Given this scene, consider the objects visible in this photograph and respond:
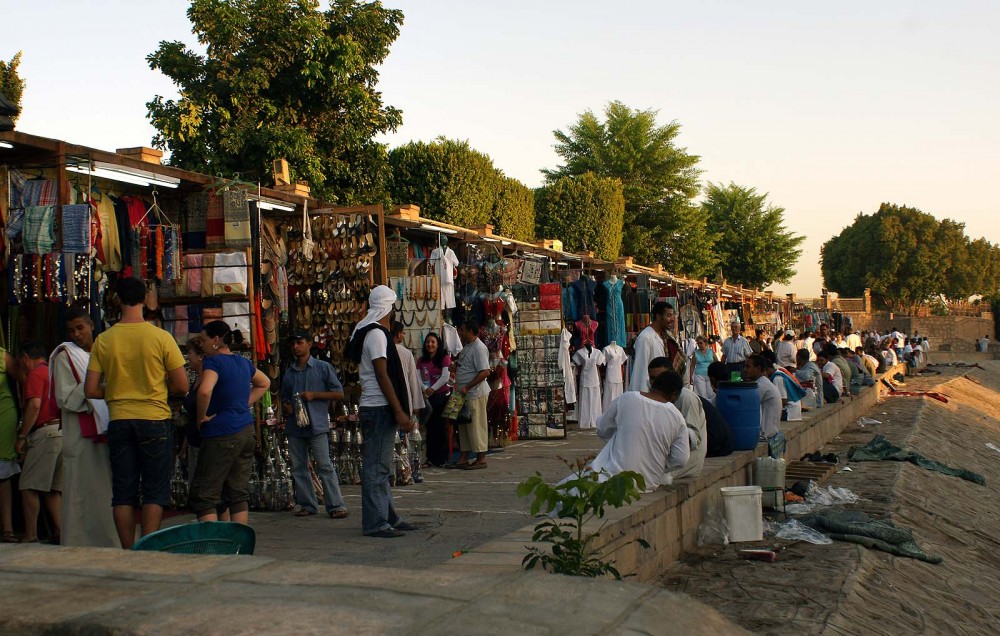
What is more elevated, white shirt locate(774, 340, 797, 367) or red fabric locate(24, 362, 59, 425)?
red fabric locate(24, 362, 59, 425)

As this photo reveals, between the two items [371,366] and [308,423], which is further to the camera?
[308,423]

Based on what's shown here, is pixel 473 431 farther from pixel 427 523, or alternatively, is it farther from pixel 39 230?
pixel 39 230

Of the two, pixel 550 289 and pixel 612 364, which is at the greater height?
pixel 550 289

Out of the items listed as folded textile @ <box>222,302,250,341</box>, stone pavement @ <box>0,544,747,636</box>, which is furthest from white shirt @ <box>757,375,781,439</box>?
stone pavement @ <box>0,544,747,636</box>

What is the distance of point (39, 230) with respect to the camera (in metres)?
6.67

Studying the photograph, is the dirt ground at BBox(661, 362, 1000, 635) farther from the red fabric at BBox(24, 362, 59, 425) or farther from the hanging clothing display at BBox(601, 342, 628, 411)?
the red fabric at BBox(24, 362, 59, 425)

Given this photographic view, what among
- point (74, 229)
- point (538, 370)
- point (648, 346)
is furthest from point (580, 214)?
point (74, 229)

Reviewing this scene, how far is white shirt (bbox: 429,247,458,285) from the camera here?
10.7 meters

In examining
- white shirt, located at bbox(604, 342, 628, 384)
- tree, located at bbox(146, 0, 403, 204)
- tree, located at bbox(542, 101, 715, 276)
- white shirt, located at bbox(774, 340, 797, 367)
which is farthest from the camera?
tree, located at bbox(542, 101, 715, 276)

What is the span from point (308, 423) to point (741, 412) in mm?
4519

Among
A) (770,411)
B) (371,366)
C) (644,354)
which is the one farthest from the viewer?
(770,411)

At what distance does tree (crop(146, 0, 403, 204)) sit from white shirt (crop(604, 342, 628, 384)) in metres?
8.95

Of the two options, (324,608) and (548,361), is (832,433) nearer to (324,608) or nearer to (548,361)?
(548,361)

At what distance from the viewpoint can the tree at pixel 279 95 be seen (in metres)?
19.9
